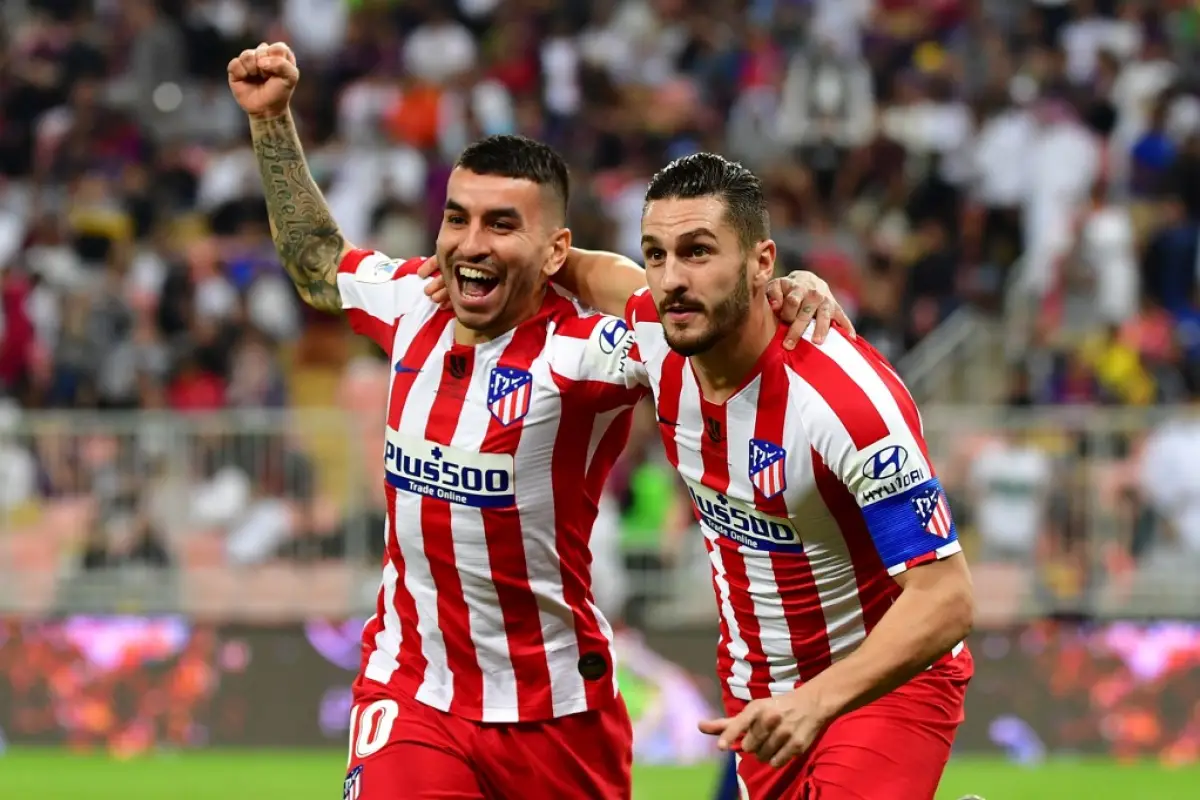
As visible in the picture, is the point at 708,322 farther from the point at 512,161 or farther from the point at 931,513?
the point at 512,161

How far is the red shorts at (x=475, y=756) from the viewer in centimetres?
590

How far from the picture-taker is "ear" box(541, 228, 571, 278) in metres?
6.18

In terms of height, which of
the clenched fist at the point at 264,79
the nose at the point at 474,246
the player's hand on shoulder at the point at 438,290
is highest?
the clenched fist at the point at 264,79

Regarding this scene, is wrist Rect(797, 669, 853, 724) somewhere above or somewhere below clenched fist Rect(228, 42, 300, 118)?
below

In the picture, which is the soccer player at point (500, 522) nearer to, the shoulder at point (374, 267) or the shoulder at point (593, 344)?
the shoulder at point (593, 344)

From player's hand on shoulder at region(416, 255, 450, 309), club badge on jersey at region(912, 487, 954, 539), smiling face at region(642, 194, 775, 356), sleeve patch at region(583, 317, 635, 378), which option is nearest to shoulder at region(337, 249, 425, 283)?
player's hand on shoulder at region(416, 255, 450, 309)

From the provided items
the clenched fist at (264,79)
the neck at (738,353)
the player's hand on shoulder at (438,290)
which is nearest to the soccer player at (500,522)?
the player's hand on shoulder at (438,290)

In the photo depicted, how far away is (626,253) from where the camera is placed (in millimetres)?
15680

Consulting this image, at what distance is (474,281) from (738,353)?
2.96ft

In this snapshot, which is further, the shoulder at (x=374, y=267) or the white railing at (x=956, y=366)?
the white railing at (x=956, y=366)

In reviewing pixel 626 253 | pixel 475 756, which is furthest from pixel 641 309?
pixel 626 253

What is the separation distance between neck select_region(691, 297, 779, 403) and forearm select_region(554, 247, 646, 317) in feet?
1.99

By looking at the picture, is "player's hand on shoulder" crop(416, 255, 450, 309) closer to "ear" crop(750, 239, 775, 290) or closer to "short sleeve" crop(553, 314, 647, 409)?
"short sleeve" crop(553, 314, 647, 409)

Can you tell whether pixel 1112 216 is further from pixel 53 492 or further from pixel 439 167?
pixel 53 492
